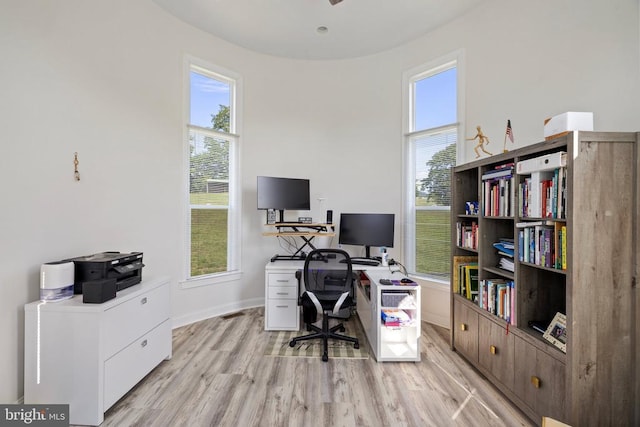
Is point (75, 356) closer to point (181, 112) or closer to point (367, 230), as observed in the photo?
point (181, 112)

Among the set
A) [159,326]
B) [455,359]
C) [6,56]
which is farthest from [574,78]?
[6,56]

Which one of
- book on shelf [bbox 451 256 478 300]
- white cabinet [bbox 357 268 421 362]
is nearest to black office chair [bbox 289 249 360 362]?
white cabinet [bbox 357 268 421 362]

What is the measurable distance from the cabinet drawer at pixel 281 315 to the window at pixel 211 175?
3.06ft

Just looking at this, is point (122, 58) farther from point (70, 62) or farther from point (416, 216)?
point (416, 216)

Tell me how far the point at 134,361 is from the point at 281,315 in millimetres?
1408

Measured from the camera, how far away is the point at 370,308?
9.09ft

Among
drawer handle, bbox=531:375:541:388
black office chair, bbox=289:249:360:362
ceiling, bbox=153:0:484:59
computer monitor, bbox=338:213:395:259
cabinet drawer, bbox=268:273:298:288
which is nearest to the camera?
drawer handle, bbox=531:375:541:388

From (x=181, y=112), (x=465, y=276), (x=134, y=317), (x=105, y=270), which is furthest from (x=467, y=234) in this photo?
(x=181, y=112)

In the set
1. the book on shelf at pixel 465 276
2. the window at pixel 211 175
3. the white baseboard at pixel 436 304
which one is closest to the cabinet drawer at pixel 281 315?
the window at pixel 211 175

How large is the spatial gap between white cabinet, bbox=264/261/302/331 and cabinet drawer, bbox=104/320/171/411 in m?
1.00

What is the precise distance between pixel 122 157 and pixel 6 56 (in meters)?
0.98

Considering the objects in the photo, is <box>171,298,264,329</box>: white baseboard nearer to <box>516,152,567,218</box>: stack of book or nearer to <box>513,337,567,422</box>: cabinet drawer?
<box>513,337,567,422</box>: cabinet drawer

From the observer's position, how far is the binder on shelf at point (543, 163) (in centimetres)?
147

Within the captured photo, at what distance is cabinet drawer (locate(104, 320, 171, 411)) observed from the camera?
5.68ft
